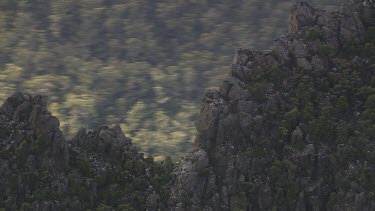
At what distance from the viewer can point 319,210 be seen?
2319 inches

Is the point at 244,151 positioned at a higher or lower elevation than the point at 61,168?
lower

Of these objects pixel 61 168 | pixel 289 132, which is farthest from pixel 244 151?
pixel 61 168

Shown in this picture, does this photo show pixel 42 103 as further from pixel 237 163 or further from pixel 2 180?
pixel 237 163

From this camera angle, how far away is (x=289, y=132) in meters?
61.5

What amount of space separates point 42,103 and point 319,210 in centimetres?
1799

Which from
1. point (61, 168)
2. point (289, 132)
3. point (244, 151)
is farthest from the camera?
point (289, 132)

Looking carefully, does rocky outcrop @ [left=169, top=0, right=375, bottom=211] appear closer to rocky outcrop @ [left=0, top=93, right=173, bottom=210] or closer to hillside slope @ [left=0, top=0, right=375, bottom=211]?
hillside slope @ [left=0, top=0, right=375, bottom=211]

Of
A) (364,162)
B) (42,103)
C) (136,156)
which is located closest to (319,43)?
(364,162)

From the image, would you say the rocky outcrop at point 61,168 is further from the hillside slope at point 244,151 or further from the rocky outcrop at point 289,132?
the rocky outcrop at point 289,132

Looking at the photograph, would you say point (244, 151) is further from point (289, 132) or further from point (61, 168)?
point (61, 168)

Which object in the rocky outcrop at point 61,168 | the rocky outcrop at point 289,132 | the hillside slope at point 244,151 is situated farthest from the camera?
the rocky outcrop at point 289,132

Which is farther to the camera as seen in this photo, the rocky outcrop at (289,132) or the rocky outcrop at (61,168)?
the rocky outcrop at (289,132)

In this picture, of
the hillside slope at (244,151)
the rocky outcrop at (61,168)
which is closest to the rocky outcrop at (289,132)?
the hillside slope at (244,151)

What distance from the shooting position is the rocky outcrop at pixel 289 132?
5919cm
